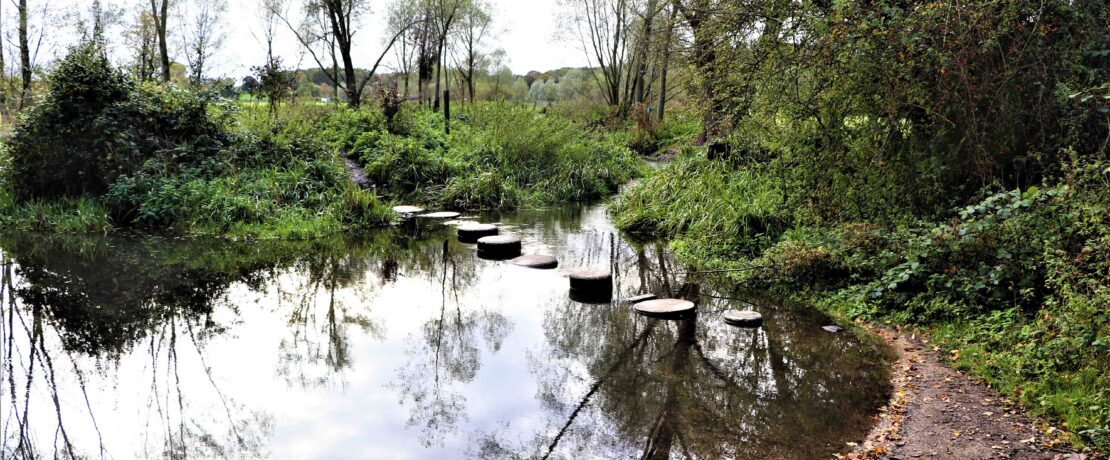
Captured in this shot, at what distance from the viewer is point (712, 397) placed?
4.45 m

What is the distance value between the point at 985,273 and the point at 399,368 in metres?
4.83

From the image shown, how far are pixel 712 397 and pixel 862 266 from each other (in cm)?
289

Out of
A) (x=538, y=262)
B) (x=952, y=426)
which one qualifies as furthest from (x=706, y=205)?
(x=952, y=426)

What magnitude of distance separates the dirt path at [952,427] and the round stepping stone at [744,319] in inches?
53.2

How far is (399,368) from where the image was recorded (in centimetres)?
495

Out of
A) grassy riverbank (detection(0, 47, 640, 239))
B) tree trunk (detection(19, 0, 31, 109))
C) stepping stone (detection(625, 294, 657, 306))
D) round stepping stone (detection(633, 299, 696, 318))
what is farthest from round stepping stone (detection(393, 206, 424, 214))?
tree trunk (detection(19, 0, 31, 109))

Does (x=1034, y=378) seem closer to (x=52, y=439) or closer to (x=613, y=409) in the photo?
(x=613, y=409)

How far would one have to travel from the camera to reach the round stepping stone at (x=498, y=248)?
8.71 meters

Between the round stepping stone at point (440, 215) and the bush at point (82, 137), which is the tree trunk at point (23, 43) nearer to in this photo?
the bush at point (82, 137)

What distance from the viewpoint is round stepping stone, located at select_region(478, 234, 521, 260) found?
28.6 ft

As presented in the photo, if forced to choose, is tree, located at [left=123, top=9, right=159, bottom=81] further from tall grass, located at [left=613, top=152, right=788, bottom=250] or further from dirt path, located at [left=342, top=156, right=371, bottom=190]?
tall grass, located at [left=613, top=152, right=788, bottom=250]

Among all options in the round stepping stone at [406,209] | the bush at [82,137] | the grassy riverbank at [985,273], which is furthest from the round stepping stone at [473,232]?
the bush at [82,137]

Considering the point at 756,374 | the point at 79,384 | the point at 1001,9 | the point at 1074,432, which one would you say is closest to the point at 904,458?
the point at 1074,432

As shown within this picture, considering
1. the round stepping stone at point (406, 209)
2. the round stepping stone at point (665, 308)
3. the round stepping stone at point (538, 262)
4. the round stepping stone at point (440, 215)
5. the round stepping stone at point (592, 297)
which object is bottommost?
the round stepping stone at point (592, 297)
